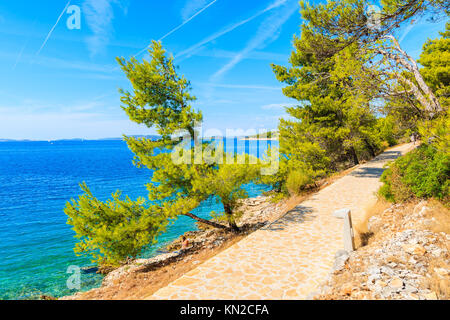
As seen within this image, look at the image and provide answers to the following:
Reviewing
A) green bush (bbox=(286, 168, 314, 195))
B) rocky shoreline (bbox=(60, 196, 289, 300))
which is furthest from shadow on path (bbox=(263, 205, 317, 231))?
green bush (bbox=(286, 168, 314, 195))

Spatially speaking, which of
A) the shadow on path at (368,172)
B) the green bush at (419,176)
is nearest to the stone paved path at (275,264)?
the green bush at (419,176)

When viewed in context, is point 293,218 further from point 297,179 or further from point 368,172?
point 368,172

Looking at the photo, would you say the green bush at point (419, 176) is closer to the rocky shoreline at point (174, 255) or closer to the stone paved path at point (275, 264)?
the stone paved path at point (275, 264)

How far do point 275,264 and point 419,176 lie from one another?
568 centimetres

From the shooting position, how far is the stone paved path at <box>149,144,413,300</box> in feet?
17.9

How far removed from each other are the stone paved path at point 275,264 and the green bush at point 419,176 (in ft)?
6.05

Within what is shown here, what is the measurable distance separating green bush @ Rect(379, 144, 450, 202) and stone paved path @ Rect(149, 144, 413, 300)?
184cm

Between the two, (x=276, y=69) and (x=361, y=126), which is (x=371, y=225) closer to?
(x=361, y=126)

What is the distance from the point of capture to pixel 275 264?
6719mm

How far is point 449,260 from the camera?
15.8 ft

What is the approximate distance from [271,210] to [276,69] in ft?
36.0

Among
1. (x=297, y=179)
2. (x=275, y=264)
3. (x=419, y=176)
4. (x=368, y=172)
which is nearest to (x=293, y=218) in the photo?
(x=275, y=264)
